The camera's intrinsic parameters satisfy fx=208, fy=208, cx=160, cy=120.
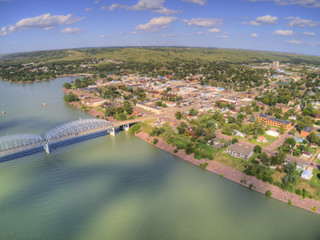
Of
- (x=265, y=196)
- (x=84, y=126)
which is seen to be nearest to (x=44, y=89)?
(x=84, y=126)

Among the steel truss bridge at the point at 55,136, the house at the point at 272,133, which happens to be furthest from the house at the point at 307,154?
the steel truss bridge at the point at 55,136

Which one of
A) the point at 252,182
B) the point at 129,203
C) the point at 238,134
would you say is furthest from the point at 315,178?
the point at 129,203

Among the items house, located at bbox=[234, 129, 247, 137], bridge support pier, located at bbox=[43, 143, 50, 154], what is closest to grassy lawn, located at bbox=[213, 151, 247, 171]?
house, located at bbox=[234, 129, 247, 137]

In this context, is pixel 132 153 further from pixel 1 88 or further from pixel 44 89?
pixel 1 88

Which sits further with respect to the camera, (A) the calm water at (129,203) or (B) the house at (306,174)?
(B) the house at (306,174)

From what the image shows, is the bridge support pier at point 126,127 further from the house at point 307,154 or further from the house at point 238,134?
the house at point 307,154

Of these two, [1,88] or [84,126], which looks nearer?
[84,126]
